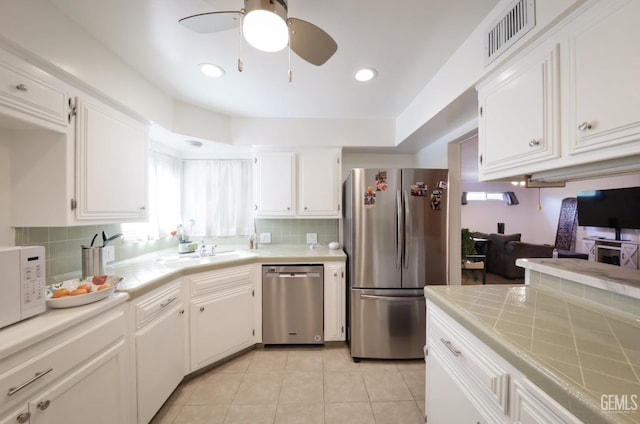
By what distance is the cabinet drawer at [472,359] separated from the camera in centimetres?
73

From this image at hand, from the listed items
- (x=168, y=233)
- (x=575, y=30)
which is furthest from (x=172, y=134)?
(x=575, y=30)

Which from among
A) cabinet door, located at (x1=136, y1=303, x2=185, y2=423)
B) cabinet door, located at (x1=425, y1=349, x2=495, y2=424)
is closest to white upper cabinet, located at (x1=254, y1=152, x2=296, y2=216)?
cabinet door, located at (x1=136, y1=303, x2=185, y2=423)

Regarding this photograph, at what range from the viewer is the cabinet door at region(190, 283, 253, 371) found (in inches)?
71.3

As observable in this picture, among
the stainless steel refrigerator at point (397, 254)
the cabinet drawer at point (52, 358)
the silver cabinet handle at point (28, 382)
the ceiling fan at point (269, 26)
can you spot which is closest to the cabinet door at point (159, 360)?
the cabinet drawer at point (52, 358)

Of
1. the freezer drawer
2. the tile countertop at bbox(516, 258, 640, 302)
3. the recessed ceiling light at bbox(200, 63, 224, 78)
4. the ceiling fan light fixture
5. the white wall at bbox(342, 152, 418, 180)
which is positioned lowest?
the freezer drawer

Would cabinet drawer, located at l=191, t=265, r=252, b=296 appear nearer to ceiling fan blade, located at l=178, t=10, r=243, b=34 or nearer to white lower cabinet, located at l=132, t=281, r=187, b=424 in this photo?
white lower cabinet, located at l=132, t=281, r=187, b=424

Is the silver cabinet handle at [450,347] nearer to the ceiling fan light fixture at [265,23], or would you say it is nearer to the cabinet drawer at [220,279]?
the ceiling fan light fixture at [265,23]

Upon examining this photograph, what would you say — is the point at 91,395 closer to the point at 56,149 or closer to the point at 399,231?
the point at 56,149

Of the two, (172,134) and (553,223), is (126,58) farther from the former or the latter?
(553,223)

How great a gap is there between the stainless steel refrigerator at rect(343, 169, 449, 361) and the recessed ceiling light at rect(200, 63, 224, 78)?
4.61 ft

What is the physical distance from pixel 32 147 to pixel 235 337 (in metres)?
1.88

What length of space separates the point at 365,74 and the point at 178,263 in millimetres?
2184

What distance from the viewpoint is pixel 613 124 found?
29.2 inches

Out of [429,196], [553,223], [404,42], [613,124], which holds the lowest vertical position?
[553,223]
